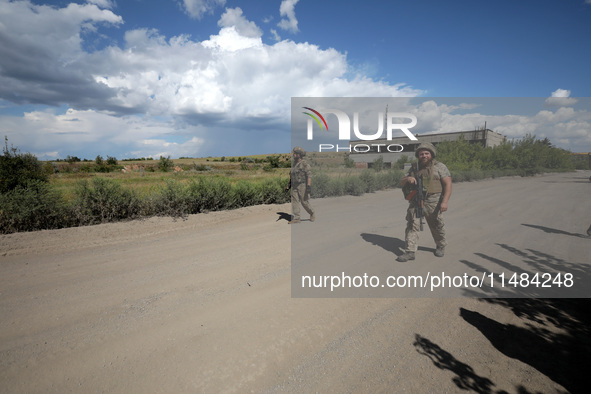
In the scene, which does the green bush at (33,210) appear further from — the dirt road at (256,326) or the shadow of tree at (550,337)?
the shadow of tree at (550,337)

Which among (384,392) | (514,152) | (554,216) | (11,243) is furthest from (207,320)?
(514,152)

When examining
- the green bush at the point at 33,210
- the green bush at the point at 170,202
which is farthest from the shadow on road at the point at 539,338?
the green bush at the point at 33,210

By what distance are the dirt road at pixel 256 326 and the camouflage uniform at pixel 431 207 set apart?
0.47m

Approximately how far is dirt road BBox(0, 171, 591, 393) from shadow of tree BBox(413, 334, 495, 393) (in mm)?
12

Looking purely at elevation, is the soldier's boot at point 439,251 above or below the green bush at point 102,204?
below

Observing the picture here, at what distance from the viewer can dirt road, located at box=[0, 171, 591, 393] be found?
227cm

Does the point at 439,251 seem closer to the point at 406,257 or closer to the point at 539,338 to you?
the point at 406,257

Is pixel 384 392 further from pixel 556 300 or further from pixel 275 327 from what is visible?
pixel 556 300

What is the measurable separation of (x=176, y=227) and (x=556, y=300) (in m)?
7.75

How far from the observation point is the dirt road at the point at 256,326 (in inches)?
89.5

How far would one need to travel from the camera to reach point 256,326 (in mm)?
2988

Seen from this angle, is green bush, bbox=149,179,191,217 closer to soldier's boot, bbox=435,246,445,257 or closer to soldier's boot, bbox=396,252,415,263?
soldier's boot, bbox=396,252,415,263

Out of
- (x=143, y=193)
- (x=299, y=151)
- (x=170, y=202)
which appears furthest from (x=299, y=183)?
(x=143, y=193)

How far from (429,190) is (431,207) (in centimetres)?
34
